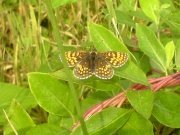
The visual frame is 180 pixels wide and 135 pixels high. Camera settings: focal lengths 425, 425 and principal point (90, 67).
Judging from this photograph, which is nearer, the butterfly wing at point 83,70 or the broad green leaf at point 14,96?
the butterfly wing at point 83,70

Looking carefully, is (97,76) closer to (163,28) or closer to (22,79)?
(163,28)

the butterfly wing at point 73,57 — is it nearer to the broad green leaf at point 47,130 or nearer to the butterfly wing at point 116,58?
the butterfly wing at point 116,58

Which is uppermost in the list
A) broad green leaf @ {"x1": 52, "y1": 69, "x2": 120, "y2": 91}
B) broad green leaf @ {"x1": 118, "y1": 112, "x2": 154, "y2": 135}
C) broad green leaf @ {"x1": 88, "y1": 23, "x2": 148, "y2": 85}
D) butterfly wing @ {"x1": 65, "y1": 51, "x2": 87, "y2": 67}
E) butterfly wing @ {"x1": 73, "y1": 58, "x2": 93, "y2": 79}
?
broad green leaf @ {"x1": 88, "y1": 23, "x2": 148, "y2": 85}

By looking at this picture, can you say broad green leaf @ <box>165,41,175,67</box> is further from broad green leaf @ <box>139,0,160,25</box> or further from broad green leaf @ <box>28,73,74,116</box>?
broad green leaf @ <box>28,73,74,116</box>

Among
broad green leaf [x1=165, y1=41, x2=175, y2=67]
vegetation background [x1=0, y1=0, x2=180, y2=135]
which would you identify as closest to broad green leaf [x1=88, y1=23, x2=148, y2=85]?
vegetation background [x1=0, y1=0, x2=180, y2=135]

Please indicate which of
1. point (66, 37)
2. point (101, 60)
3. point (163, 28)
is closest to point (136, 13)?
point (163, 28)

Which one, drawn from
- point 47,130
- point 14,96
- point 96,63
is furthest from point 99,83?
point 14,96

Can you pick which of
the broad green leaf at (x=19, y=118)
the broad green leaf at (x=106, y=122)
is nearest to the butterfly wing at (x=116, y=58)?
the broad green leaf at (x=106, y=122)
